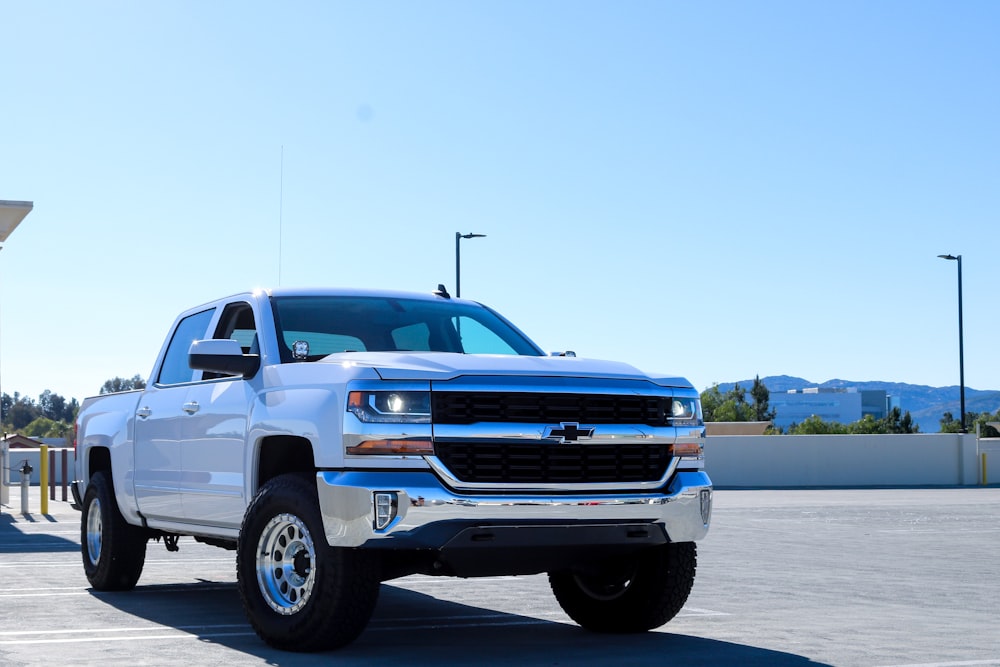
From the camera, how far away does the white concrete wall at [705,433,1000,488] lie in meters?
45.9

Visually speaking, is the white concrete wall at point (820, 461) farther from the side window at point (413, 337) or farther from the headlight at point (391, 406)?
the headlight at point (391, 406)

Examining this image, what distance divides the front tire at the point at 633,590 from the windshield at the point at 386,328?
161cm

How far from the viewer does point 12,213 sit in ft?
78.3

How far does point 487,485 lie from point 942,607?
4771 millimetres

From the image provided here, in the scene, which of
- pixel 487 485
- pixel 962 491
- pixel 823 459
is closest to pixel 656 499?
pixel 487 485

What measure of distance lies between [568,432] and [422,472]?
83cm

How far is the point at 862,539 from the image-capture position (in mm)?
19203

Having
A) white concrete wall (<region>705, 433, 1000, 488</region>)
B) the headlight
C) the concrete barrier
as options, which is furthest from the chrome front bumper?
white concrete wall (<region>705, 433, 1000, 488</region>)

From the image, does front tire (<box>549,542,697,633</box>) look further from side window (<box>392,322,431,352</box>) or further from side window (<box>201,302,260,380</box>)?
side window (<box>201,302,260,380</box>)

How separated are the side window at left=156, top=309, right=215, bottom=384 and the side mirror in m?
1.62

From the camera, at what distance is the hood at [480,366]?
25.2 feet

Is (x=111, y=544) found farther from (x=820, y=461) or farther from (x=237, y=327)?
(x=820, y=461)

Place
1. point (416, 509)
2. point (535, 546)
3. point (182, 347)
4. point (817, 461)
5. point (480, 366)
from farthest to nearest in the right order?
point (817, 461)
point (182, 347)
point (480, 366)
point (535, 546)
point (416, 509)

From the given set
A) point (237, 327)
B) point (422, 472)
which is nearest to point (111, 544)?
point (237, 327)
